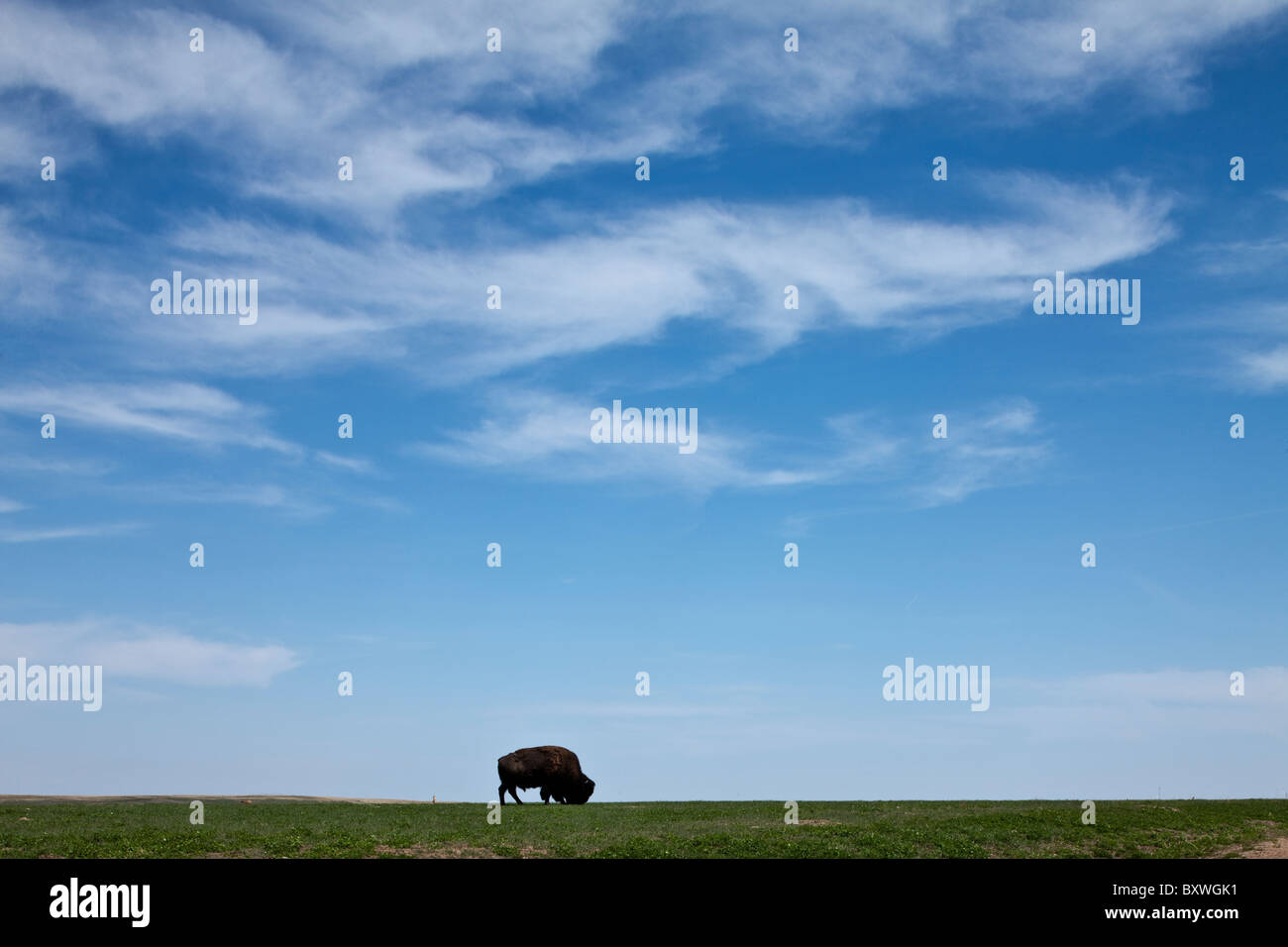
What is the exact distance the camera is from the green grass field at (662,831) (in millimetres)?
33031

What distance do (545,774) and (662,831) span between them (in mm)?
13881

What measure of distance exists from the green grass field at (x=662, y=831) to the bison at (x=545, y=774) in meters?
6.48

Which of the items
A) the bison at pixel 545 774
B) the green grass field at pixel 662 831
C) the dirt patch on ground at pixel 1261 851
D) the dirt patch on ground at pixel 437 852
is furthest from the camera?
the bison at pixel 545 774

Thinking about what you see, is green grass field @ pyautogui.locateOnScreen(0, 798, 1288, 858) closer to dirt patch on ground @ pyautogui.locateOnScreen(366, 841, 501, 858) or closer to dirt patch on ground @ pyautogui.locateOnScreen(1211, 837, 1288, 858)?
dirt patch on ground @ pyautogui.locateOnScreen(366, 841, 501, 858)

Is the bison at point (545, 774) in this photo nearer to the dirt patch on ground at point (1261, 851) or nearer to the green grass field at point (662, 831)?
the green grass field at point (662, 831)

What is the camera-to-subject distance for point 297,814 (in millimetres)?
40000

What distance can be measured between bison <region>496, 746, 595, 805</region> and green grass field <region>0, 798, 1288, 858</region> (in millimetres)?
6475

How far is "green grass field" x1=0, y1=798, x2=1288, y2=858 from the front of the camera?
3303cm

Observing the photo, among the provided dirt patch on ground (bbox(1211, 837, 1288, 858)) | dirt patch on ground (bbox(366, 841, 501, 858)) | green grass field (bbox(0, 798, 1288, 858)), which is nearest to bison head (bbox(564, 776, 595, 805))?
green grass field (bbox(0, 798, 1288, 858))

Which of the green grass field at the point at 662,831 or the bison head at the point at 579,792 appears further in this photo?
the bison head at the point at 579,792

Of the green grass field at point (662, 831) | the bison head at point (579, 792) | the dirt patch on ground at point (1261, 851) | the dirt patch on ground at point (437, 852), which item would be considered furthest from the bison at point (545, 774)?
the dirt patch on ground at point (1261, 851)
